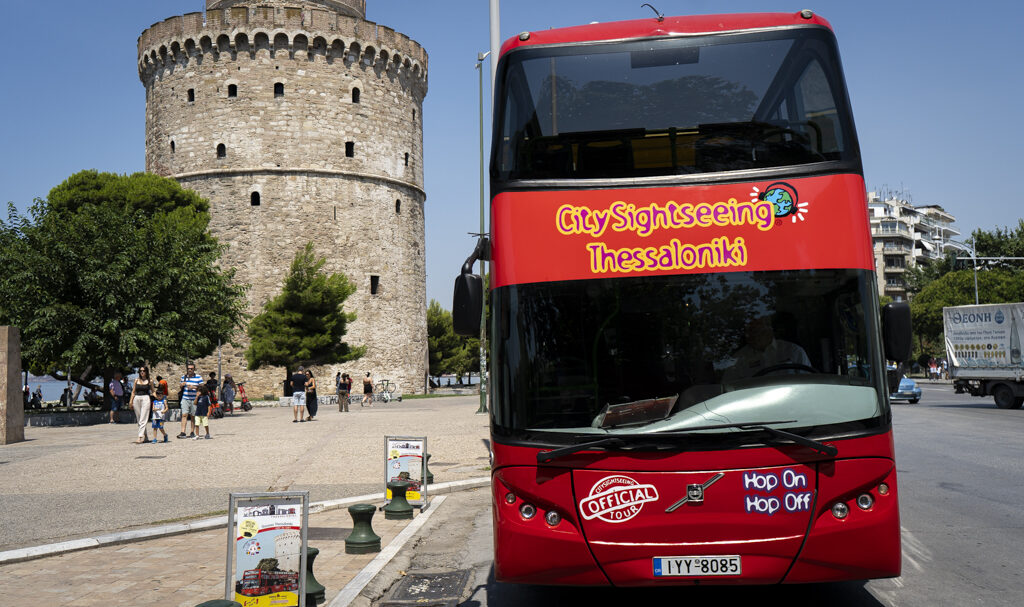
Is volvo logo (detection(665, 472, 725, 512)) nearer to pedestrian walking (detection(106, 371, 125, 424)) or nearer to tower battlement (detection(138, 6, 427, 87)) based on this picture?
pedestrian walking (detection(106, 371, 125, 424))

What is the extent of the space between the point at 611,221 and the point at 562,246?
321 mm

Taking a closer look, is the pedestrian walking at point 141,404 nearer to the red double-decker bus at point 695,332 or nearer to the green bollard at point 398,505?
the green bollard at point 398,505

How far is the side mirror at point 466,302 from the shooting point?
563 cm

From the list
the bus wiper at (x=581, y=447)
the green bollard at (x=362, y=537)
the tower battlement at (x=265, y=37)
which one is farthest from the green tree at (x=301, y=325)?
the bus wiper at (x=581, y=447)

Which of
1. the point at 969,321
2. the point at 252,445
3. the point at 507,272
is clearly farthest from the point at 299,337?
the point at 507,272

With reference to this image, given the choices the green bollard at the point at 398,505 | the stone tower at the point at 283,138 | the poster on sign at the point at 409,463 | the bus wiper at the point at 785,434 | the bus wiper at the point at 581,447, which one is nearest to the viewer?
the bus wiper at the point at 785,434

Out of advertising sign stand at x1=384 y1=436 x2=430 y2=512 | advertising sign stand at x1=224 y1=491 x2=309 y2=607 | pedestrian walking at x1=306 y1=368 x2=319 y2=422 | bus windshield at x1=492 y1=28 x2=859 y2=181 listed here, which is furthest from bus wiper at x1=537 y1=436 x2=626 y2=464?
pedestrian walking at x1=306 y1=368 x2=319 y2=422

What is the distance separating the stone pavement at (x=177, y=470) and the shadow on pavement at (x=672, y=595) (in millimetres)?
4329

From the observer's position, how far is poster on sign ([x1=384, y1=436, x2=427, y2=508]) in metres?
9.65

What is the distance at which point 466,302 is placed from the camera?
563cm

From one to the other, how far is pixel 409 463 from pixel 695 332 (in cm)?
536

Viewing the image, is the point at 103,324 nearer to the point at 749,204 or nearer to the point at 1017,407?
the point at 749,204

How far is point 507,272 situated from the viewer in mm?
5184

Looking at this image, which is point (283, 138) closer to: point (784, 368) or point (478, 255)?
point (478, 255)
